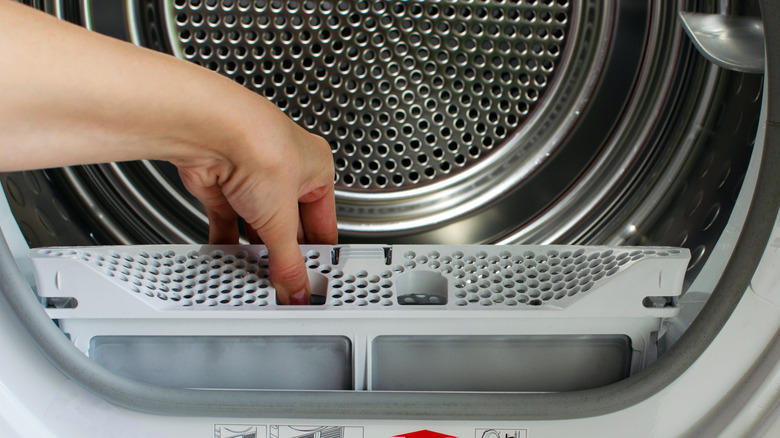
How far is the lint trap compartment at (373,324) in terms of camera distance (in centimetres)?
61

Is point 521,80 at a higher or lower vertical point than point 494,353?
higher

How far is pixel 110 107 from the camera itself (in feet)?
Result: 1.48

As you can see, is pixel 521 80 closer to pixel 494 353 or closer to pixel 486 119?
pixel 486 119

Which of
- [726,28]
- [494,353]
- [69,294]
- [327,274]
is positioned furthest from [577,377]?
[69,294]

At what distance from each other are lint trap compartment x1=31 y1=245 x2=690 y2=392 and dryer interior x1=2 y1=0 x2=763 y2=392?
0.20 m

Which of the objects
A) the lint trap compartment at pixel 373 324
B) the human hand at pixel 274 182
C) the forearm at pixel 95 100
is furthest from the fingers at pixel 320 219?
the forearm at pixel 95 100

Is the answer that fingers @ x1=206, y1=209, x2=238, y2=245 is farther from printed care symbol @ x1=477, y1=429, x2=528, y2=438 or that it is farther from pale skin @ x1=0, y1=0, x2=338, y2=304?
printed care symbol @ x1=477, y1=429, x2=528, y2=438

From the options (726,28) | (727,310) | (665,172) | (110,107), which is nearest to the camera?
(110,107)

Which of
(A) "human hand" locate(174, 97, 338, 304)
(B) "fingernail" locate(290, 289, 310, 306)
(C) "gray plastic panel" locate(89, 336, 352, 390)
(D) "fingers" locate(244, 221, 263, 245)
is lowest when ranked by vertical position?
(C) "gray plastic panel" locate(89, 336, 352, 390)

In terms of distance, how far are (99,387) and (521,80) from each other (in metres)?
0.71

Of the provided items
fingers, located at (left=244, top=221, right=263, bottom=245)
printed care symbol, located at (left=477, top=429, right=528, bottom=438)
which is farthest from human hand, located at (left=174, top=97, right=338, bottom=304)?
printed care symbol, located at (left=477, top=429, right=528, bottom=438)

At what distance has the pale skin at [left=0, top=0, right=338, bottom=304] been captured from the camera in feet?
1.35

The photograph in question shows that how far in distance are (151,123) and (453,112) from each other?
21.8 inches

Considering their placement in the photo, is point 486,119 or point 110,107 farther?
point 486,119
